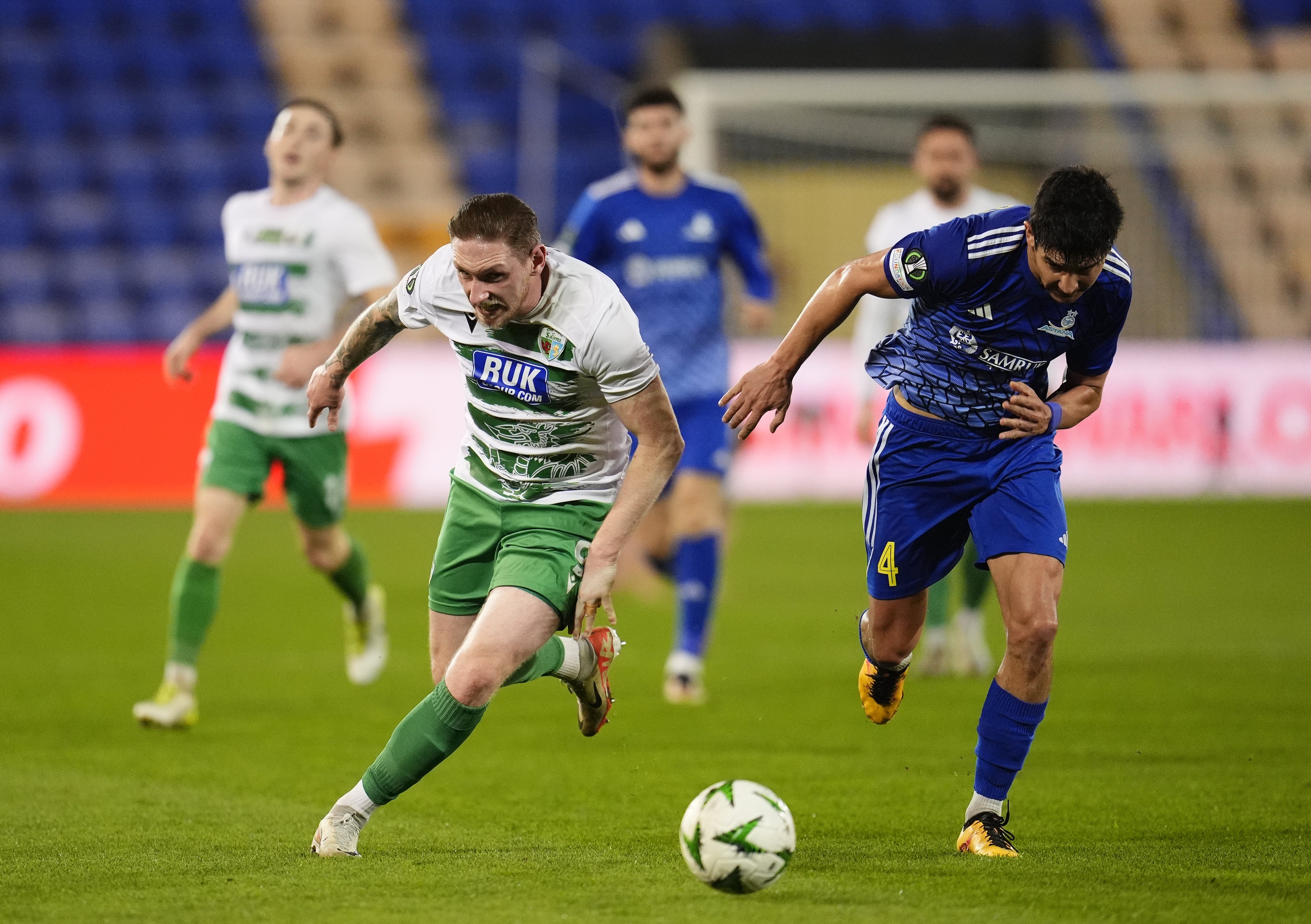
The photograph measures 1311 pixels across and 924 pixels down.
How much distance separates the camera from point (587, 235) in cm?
774

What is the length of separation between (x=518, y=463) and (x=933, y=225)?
11.3ft

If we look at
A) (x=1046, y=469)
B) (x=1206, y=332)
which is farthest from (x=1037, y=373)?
(x=1206, y=332)

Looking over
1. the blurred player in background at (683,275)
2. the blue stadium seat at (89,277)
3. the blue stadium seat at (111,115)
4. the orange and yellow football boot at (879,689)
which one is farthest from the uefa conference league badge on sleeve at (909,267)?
the blue stadium seat at (111,115)

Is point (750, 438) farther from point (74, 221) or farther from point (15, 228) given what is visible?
point (15, 228)

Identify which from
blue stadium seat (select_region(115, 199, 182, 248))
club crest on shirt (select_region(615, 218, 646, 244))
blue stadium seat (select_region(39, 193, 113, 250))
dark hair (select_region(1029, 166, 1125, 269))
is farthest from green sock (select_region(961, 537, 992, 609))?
blue stadium seat (select_region(39, 193, 113, 250))

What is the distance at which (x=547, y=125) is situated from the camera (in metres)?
19.7

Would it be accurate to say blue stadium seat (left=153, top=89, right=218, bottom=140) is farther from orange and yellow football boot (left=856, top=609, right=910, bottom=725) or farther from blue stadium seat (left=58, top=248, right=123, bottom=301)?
Result: orange and yellow football boot (left=856, top=609, right=910, bottom=725)

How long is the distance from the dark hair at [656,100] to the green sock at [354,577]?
2.23 m

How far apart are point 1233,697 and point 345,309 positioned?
404 cm

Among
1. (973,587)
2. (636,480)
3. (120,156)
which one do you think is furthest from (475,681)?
(120,156)

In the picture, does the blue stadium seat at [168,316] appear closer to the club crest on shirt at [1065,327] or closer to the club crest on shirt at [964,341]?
the club crest on shirt at [964,341]

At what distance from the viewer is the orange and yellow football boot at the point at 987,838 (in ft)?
15.0

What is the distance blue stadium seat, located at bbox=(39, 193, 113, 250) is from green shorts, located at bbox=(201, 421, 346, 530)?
1243 centimetres

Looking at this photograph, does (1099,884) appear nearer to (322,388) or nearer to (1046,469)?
(1046,469)
